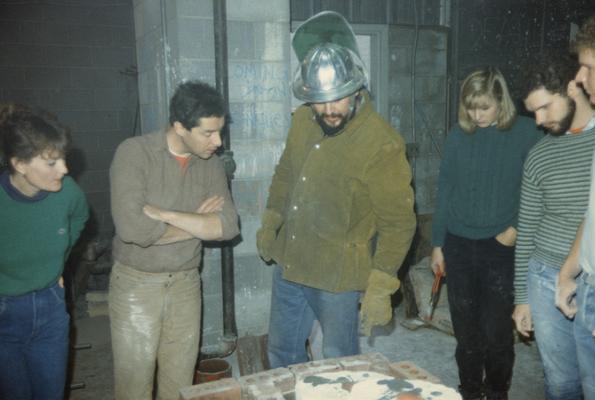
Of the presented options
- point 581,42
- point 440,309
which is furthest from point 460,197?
point 440,309

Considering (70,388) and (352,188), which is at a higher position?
(352,188)

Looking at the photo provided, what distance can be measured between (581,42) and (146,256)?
7.43ft

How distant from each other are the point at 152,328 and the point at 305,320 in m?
0.85

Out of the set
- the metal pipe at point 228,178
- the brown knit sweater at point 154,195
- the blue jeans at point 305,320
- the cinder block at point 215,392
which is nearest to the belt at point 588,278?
the blue jeans at point 305,320

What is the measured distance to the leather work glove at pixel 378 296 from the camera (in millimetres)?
2504

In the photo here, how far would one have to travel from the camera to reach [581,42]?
1973mm

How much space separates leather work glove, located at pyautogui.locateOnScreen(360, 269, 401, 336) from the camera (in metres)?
2.50

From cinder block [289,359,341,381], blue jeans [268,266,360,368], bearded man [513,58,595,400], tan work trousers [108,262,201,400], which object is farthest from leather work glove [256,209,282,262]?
bearded man [513,58,595,400]

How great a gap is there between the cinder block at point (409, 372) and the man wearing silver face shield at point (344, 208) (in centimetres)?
54

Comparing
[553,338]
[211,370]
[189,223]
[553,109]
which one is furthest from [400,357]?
[553,109]

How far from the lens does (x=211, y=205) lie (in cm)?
283

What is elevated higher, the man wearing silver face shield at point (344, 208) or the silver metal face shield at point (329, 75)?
the silver metal face shield at point (329, 75)

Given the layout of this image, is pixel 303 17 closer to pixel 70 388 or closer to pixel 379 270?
pixel 379 270

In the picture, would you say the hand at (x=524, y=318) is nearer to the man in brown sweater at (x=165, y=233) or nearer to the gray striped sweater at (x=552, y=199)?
the gray striped sweater at (x=552, y=199)
